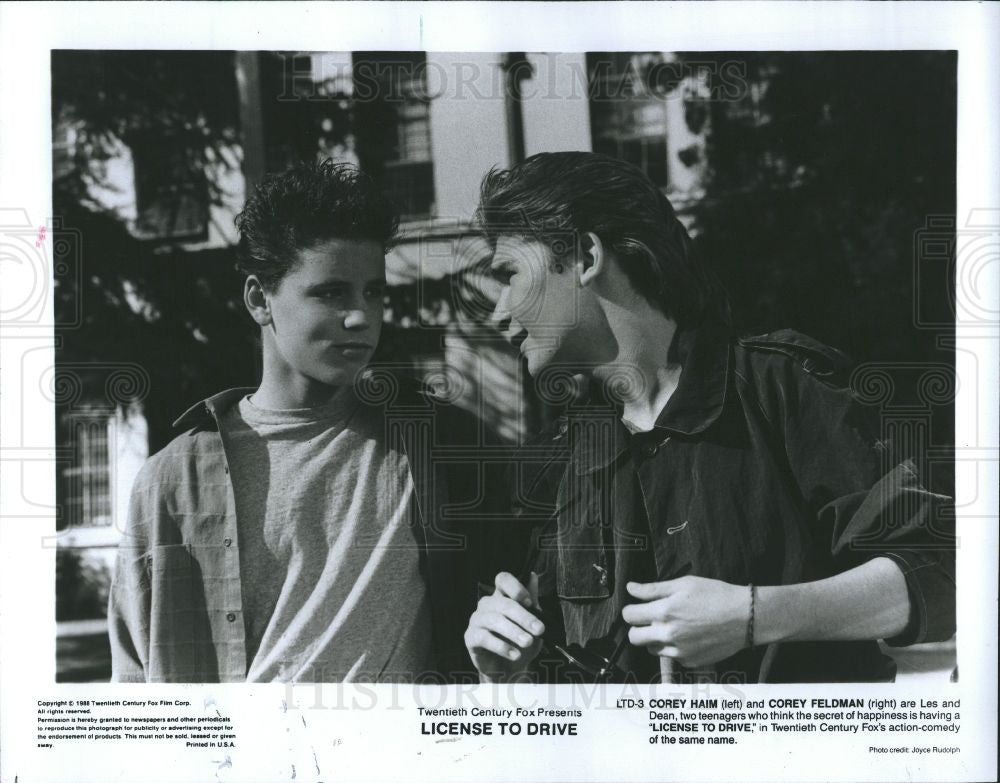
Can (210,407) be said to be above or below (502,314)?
below

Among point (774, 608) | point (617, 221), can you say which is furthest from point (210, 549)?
point (774, 608)

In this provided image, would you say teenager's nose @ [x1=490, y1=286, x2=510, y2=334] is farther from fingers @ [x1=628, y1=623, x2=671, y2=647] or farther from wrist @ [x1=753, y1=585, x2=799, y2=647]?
wrist @ [x1=753, y1=585, x2=799, y2=647]

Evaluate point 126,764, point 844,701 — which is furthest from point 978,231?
point 126,764

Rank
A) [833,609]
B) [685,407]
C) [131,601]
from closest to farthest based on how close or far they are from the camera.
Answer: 1. [833,609]
2. [685,407]
3. [131,601]

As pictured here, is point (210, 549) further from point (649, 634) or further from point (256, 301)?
point (649, 634)

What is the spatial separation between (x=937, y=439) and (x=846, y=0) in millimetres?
1609

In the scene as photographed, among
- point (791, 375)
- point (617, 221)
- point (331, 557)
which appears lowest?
point (331, 557)

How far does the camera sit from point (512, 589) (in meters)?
4.02

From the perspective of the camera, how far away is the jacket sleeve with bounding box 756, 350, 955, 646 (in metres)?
3.96

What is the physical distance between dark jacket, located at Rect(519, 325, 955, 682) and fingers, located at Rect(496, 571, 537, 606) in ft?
0.23

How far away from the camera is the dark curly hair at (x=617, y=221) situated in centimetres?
406

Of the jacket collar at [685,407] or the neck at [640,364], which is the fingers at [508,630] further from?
the neck at [640,364]

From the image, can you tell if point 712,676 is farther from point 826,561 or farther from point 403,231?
point 403,231

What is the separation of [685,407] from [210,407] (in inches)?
66.8
